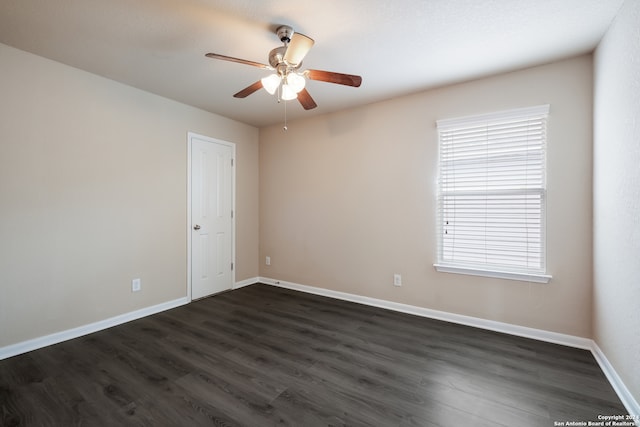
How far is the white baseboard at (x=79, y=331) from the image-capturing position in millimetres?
2371

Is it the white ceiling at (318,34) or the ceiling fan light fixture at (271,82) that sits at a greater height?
the white ceiling at (318,34)

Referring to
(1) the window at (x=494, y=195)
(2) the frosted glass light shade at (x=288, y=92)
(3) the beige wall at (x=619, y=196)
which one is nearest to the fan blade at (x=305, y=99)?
(2) the frosted glass light shade at (x=288, y=92)

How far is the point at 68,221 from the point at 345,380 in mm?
2877

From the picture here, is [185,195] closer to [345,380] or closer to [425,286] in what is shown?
[345,380]

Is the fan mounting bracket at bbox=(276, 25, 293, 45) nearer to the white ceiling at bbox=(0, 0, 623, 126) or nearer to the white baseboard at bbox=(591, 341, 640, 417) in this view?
the white ceiling at bbox=(0, 0, 623, 126)

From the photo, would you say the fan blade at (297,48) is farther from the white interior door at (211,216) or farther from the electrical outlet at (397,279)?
the electrical outlet at (397,279)

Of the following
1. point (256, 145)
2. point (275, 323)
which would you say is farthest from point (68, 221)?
point (256, 145)

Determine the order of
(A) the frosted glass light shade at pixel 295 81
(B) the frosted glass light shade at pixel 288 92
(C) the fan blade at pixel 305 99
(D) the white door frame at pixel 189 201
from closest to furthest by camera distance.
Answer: (A) the frosted glass light shade at pixel 295 81, (B) the frosted glass light shade at pixel 288 92, (C) the fan blade at pixel 305 99, (D) the white door frame at pixel 189 201

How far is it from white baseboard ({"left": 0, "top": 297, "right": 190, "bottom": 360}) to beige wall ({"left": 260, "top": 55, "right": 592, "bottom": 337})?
67.4 inches

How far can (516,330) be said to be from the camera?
2730mm

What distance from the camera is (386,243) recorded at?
3480 mm

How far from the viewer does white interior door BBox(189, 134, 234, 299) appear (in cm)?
380

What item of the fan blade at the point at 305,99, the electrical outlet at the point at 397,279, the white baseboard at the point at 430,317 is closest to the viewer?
the white baseboard at the point at 430,317

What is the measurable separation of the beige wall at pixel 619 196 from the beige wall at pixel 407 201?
18cm
